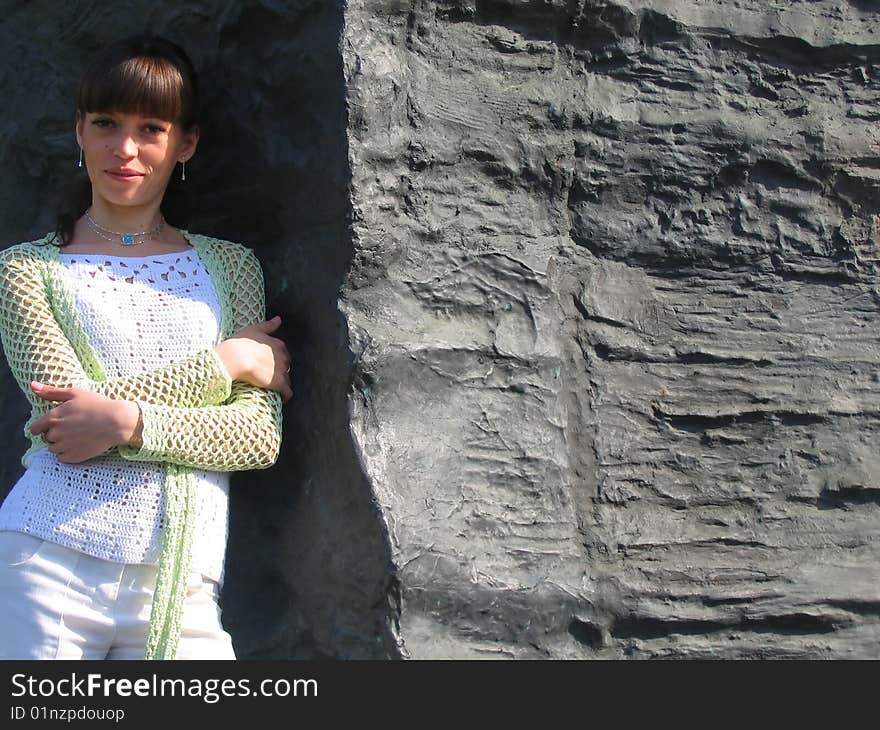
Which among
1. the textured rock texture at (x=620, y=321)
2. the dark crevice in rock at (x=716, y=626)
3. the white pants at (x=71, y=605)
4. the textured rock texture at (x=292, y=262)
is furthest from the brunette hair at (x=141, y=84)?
the dark crevice in rock at (x=716, y=626)

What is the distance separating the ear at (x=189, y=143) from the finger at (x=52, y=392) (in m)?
0.48

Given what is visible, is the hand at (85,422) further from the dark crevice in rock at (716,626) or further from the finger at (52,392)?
the dark crevice in rock at (716,626)

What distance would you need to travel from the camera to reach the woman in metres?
1.92

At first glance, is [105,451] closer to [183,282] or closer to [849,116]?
[183,282]

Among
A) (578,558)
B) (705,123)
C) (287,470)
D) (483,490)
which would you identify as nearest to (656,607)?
(578,558)

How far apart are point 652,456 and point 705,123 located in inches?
23.5

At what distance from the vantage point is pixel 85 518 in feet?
6.36

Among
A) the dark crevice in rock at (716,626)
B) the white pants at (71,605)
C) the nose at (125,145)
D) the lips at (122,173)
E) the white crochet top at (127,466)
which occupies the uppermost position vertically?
the nose at (125,145)

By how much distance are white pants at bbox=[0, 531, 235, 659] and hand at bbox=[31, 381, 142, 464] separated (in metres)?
0.15

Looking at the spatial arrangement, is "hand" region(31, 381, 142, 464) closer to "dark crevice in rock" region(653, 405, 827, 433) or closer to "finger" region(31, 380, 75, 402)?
"finger" region(31, 380, 75, 402)

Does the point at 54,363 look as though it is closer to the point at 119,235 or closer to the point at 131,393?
the point at 131,393

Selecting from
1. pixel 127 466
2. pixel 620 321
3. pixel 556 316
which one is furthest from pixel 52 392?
pixel 620 321

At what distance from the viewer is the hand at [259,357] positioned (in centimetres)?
206

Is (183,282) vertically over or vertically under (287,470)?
over
